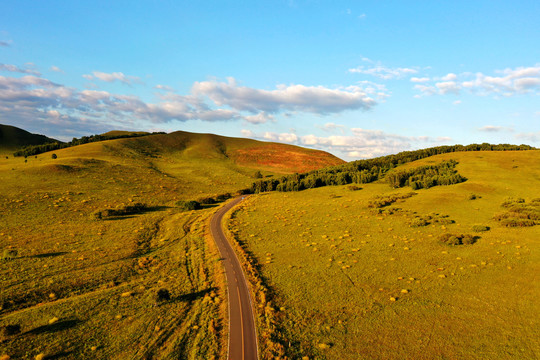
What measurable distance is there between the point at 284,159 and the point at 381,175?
76.1 m

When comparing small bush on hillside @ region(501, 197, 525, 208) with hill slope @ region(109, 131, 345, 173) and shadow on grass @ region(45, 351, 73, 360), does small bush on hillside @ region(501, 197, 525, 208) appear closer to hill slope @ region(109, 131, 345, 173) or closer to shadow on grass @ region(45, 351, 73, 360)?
shadow on grass @ region(45, 351, 73, 360)

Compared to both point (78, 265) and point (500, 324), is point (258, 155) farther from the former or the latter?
point (500, 324)

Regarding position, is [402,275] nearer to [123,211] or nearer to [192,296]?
[192,296]

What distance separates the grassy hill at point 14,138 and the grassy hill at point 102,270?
3534 inches

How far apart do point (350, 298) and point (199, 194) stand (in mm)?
74394

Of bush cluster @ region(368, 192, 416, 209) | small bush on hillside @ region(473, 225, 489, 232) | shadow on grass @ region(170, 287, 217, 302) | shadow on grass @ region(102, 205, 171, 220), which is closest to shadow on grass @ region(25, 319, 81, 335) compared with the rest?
shadow on grass @ region(170, 287, 217, 302)

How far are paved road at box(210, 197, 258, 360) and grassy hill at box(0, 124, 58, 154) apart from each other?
17124 cm

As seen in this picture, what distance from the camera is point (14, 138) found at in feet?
546

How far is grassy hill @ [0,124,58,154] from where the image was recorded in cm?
15525

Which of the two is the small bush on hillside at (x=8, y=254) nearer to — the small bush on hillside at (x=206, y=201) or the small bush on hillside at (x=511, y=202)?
the small bush on hillside at (x=206, y=201)

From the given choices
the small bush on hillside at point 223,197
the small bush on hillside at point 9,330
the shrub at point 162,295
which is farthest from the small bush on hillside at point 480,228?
the small bush on hillside at point 223,197

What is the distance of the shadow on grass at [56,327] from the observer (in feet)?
88.1

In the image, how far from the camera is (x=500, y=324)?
27.8 meters

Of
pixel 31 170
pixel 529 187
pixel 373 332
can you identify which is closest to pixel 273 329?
pixel 373 332
